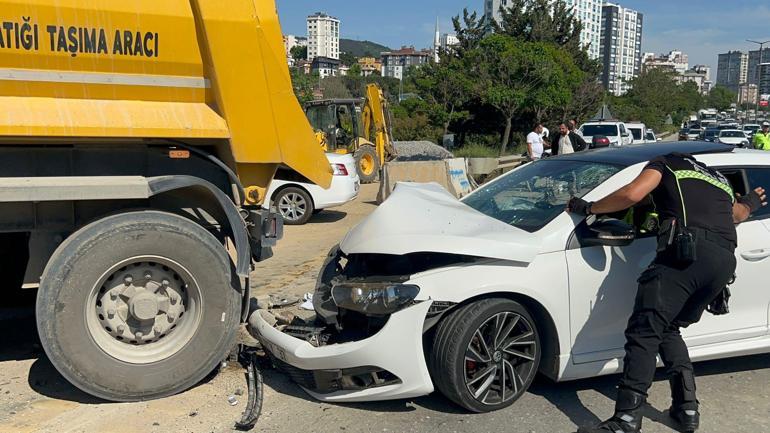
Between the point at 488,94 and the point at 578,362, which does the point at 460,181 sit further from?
the point at 488,94

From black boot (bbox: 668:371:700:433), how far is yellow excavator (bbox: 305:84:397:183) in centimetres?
1759

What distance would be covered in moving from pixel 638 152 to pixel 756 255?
1.05m

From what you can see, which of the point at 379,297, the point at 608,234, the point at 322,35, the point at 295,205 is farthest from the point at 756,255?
the point at 322,35

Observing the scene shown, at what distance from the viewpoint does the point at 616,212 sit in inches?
167

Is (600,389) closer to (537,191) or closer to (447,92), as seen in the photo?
(537,191)

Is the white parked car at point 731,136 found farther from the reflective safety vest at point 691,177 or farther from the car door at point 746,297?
the reflective safety vest at point 691,177

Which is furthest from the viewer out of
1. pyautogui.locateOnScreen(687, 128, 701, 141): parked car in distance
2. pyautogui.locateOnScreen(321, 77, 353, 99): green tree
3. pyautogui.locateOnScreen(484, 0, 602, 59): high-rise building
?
pyautogui.locateOnScreen(484, 0, 602, 59): high-rise building

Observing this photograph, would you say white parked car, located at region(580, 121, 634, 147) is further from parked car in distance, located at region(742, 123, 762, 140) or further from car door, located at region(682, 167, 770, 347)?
car door, located at region(682, 167, 770, 347)

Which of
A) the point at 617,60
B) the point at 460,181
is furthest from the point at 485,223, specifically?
the point at 617,60

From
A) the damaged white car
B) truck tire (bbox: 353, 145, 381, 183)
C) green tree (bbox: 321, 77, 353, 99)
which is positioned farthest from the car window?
green tree (bbox: 321, 77, 353, 99)

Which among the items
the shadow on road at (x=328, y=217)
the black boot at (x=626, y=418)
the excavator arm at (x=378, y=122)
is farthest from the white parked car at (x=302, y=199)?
the excavator arm at (x=378, y=122)

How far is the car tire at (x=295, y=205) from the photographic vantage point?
1238 centimetres

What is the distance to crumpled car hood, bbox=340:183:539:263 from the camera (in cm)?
407

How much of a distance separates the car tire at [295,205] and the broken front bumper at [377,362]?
8277 mm
